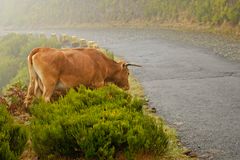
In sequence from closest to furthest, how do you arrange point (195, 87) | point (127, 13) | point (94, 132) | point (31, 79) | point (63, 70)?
point (94, 132), point (63, 70), point (31, 79), point (195, 87), point (127, 13)

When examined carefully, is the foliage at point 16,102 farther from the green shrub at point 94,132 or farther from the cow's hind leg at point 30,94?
the green shrub at point 94,132

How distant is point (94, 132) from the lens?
6.08 meters

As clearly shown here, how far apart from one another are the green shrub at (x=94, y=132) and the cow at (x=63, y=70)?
186cm

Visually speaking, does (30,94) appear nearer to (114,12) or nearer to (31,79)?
(31,79)

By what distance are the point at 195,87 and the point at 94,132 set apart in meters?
6.81

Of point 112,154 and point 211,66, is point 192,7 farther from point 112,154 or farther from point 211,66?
point 112,154

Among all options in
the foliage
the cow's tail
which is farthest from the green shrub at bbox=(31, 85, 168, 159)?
the foliage

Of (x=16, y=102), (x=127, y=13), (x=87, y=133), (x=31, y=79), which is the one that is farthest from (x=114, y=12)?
(x=87, y=133)

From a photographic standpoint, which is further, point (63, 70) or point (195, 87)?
point (195, 87)

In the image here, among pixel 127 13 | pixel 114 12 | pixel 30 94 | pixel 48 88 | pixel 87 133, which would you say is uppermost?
pixel 87 133

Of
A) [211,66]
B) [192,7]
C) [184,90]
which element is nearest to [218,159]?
[184,90]

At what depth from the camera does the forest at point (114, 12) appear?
2753 cm

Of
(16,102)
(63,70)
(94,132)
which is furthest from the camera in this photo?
(16,102)

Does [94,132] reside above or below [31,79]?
above
